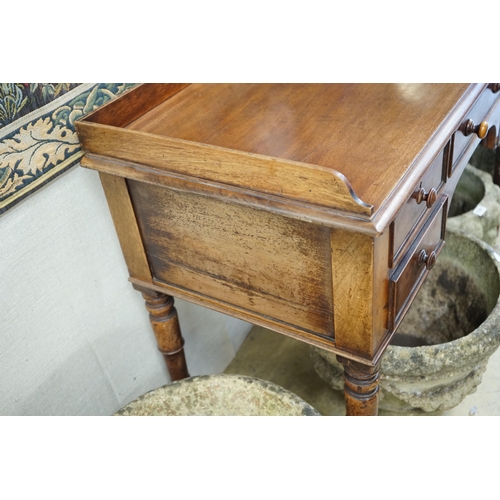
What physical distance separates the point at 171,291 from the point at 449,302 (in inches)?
29.6

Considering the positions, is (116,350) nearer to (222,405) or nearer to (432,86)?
(222,405)

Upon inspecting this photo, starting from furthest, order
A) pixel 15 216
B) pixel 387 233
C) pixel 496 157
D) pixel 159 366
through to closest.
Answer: pixel 496 157
pixel 159 366
pixel 15 216
pixel 387 233

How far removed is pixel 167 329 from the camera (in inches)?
52.1

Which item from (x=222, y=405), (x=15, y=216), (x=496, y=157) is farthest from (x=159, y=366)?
(x=496, y=157)

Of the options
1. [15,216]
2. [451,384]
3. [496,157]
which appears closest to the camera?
[15,216]

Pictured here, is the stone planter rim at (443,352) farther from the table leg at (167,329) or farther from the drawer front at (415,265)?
the table leg at (167,329)

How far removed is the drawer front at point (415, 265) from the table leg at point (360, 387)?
87mm

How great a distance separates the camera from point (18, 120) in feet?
3.10

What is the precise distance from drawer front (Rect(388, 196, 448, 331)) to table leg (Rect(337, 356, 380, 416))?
0.29 ft

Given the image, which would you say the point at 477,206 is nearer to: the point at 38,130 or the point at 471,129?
the point at 471,129

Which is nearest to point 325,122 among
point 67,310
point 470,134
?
point 470,134

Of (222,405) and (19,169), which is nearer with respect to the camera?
(19,169)

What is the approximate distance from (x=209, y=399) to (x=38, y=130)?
570 mm

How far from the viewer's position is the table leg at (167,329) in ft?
4.19
